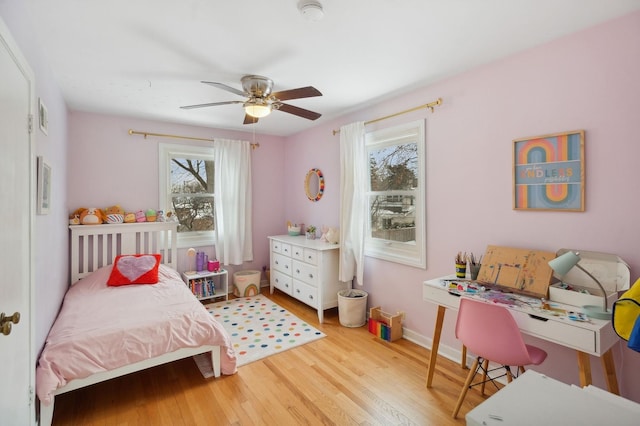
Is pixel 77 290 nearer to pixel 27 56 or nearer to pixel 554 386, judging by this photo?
pixel 27 56

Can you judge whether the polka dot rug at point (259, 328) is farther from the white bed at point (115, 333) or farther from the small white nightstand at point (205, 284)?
the white bed at point (115, 333)

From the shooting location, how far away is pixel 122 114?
147 inches

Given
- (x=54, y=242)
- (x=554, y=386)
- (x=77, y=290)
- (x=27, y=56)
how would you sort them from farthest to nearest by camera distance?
(x=77, y=290)
(x=54, y=242)
(x=27, y=56)
(x=554, y=386)

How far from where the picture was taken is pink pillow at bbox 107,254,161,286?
10.5 ft

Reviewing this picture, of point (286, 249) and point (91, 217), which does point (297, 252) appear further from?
point (91, 217)

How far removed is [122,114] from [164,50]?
2029 mm

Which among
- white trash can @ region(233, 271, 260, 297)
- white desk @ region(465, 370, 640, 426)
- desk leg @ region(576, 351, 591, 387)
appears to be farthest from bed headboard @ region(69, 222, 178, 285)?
desk leg @ region(576, 351, 591, 387)

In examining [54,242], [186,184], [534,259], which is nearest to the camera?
[534,259]

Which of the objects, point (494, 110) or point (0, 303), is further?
point (494, 110)

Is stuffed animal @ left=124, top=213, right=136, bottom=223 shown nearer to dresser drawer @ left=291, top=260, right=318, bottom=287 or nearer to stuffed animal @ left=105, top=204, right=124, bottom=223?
stuffed animal @ left=105, top=204, right=124, bottom=223

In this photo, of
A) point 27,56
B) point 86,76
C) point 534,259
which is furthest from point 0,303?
A: point 534,259

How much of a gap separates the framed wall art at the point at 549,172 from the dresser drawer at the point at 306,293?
7.39ft

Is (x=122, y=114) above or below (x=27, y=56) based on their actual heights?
above

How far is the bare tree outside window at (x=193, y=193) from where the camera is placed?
170 inches
